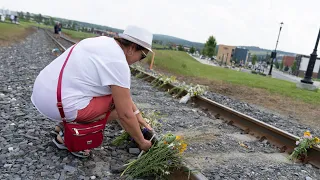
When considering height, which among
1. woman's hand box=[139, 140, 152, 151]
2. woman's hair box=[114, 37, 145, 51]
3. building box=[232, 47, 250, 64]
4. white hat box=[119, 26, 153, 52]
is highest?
white hat box=[119, 26, 153, 52]

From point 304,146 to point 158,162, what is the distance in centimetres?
194

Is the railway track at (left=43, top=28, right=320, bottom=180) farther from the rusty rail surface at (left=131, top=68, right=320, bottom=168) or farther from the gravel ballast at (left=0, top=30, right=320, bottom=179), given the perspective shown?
the gravel ballast at (left=0, top=30, right=320, bottom=179)

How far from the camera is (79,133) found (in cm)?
269

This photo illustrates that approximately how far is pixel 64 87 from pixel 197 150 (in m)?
1.69

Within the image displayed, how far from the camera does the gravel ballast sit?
2684 mm

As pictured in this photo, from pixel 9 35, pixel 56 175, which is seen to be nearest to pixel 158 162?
pixel 56 175

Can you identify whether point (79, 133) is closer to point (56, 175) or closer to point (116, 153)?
point (56, 175)

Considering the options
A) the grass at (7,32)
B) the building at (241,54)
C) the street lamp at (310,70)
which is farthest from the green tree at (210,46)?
the street lamp at (310,70)

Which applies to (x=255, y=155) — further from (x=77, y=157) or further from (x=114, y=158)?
(x=77, y=157)

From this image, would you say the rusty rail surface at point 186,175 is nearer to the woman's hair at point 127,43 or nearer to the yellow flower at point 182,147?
the yellow flower at point 182,147

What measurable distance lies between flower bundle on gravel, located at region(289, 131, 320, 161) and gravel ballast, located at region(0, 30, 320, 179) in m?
0.14

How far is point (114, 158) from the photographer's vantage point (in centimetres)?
307

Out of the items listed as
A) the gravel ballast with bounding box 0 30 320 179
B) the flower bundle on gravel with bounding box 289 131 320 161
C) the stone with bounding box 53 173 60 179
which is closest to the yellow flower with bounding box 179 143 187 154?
the gravel ballast with bounding box 0 30 320 179

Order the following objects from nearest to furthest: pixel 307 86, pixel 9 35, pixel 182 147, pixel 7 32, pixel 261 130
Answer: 1. pixel 182 147
2. pixel 261 130
3. pixel 307 86
4. pixel 9 35
5. pixel 7 32
